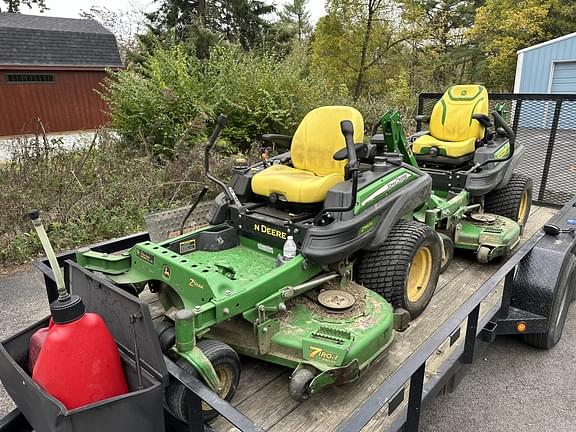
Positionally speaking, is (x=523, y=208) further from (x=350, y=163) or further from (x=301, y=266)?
(x=301, y=266)

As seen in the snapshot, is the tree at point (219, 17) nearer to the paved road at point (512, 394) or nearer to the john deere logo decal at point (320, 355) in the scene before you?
the paved road at point (512, 394)

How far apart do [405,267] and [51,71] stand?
1640cm

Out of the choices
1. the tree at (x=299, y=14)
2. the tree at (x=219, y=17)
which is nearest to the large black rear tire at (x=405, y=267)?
the tree at (x=219, y=17)

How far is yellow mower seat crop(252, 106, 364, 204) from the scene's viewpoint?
265 centimetres

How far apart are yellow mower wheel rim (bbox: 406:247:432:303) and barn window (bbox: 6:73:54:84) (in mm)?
15965

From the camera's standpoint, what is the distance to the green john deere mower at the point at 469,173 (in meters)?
3.38

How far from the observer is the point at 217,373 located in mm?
1887

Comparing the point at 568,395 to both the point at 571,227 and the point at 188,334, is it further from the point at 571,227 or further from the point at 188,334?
the point at 188,334

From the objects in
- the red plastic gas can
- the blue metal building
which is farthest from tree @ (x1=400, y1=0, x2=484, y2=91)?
the red plastic gas can

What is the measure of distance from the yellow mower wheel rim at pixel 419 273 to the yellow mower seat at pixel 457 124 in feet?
4.99

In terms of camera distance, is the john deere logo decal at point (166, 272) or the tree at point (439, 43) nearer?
the john deere logo decal at point (166, 272)

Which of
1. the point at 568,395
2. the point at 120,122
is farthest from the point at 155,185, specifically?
the point at 568,395

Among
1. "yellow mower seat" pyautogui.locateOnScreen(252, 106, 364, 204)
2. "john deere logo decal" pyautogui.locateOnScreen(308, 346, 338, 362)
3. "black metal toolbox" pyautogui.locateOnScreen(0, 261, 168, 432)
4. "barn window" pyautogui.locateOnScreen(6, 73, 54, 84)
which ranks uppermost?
"barn window" pyautogui.locateOnScreen(6, 73, 54, 84)

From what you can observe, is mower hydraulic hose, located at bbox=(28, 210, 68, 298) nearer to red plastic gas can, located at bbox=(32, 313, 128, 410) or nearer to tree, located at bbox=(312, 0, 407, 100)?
red plastic gas can, located at bbox=(32, 313, 128, 410)
